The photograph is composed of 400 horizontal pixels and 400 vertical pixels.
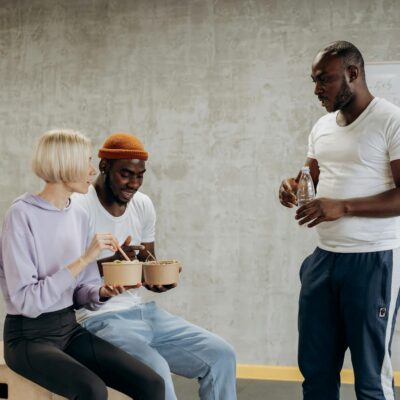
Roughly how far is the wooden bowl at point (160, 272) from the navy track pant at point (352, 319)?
1.76ft

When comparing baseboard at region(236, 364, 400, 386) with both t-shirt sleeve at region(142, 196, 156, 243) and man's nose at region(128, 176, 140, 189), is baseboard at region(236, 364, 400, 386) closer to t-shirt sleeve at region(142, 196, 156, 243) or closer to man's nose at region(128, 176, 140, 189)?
t-shirt sleeve at region(142, 196, 156, 243)

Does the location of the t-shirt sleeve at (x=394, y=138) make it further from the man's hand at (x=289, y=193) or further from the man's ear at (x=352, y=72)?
the man's hand at (x=289, y=193)

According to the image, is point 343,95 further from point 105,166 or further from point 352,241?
point 105,166

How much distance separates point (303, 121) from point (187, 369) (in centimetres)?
220

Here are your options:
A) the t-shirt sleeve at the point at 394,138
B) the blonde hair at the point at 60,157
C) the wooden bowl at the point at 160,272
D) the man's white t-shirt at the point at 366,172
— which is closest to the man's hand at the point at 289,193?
the man's white t-shirt at the point at 366,172

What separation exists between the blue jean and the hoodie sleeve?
0.32 m

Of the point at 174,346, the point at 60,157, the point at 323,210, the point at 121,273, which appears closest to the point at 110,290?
the point at 121,273

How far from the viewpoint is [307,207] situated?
8.41 ft

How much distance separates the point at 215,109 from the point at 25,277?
2.44 m

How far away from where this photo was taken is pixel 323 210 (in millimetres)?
2549

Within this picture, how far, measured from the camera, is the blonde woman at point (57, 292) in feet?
7.67

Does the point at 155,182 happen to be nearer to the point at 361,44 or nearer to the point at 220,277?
the point at 220,277

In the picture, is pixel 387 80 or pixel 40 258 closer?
pixel 40 258

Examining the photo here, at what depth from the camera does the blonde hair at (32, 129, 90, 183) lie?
8.16 ft
